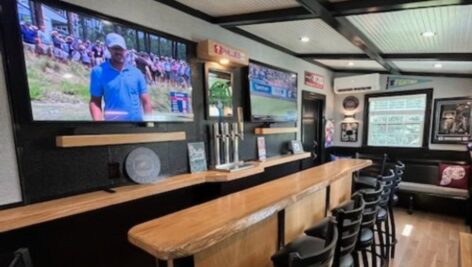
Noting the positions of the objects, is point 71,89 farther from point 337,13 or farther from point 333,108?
point 333,108

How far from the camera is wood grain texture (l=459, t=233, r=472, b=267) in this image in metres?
1.47

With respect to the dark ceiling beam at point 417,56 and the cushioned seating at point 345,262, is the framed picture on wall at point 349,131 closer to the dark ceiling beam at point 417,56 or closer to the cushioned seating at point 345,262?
the dark ceiling beam at point 417,56

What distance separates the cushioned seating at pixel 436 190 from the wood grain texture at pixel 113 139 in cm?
421

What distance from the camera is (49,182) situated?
1.67 meters

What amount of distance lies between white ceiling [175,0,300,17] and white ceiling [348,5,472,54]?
2.22 feet

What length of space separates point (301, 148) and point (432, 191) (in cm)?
229

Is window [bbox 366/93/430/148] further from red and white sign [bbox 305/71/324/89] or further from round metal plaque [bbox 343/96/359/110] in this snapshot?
red and white sign [bbox 305/71/324/89]

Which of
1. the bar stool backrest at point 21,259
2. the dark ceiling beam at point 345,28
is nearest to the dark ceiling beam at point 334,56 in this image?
the dark ceiling beam at point 345,28

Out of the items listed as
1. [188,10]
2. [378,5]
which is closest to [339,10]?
[378,5]

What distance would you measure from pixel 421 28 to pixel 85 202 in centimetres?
323

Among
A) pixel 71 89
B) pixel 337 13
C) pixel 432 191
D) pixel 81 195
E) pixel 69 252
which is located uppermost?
pixel 337 13

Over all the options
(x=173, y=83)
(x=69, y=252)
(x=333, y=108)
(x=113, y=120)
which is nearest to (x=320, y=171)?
(x=173, y=83)

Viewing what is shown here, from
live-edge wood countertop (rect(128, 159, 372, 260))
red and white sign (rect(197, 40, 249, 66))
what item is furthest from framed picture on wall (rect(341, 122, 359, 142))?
live-edge wood countertop (rect(128, 159, 372, 260))

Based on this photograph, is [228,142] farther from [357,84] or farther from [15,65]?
[357,84]
